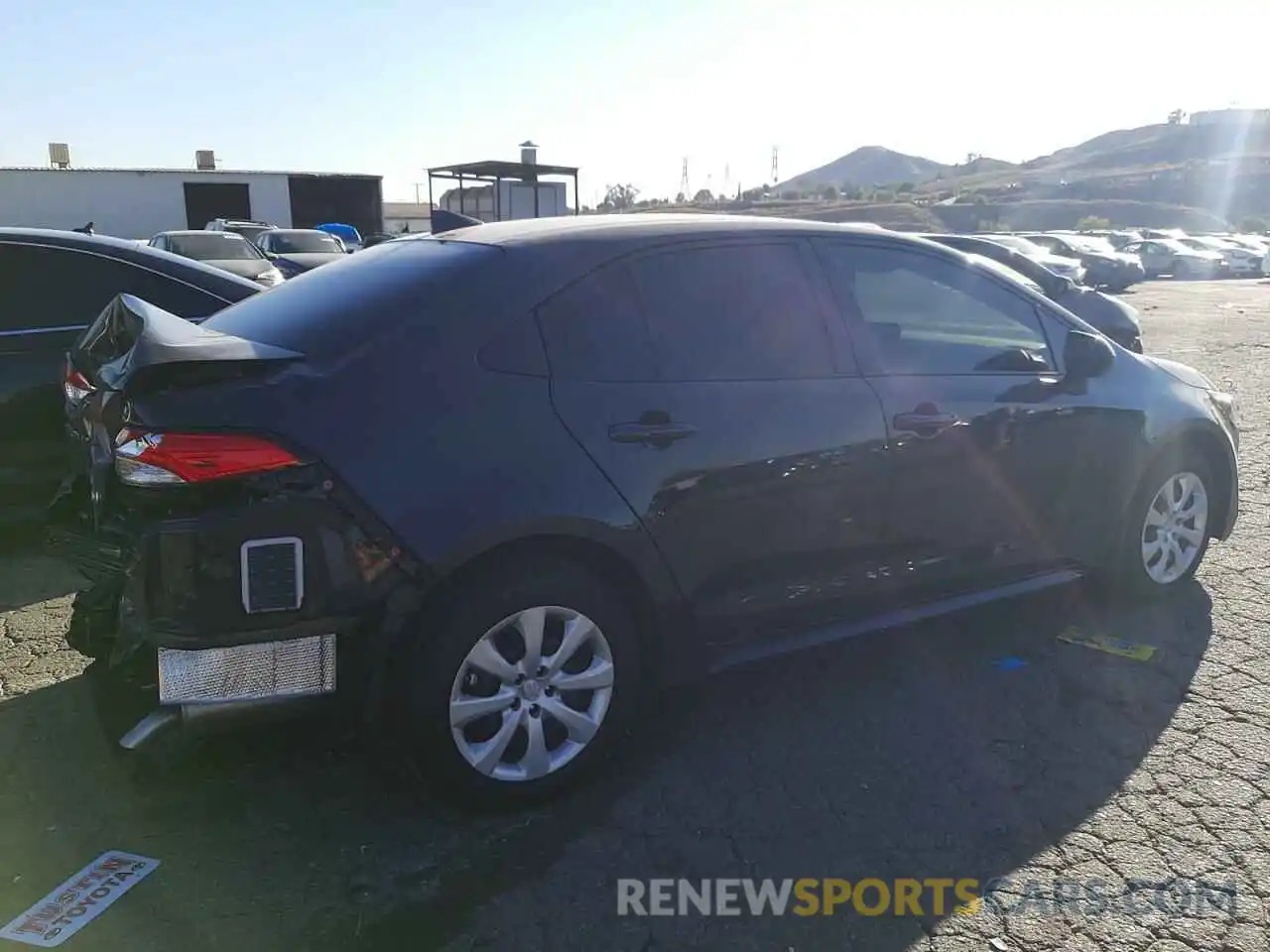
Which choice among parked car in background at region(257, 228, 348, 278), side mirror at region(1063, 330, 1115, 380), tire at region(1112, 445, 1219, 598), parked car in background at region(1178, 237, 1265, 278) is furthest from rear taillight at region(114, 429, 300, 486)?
parked car in background at region(1178, 237, 1265, 278)

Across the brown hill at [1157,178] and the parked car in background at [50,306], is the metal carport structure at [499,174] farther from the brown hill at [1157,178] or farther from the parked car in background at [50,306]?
the brown hill at [1157,178]

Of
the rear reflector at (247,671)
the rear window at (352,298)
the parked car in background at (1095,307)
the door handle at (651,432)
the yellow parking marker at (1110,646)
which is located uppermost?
the rear window at (352,298)

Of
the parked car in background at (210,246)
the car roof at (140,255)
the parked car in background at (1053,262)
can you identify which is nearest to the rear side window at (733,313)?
the car roof at (140,255)

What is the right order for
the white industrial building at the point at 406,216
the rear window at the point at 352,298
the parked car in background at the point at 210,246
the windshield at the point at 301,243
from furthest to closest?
1. the white industrial building at the point at 406,216
2. the windshield at the point at 301,243
3. the parked car in background at the point at 210,246
4. the rear window at the point at 352,298

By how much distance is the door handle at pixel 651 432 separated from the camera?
9.66 feet

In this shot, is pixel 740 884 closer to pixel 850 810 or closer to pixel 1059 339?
pixel 850 810

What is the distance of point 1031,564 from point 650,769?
1.87 metres

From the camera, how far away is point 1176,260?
A: 3550 cm

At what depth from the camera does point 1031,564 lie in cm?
408

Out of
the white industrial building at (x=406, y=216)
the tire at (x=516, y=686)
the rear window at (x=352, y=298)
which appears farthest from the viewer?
the white industrial building at (x=406, y=216)

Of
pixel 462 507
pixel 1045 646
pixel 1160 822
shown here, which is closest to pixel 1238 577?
pixel 1045 646

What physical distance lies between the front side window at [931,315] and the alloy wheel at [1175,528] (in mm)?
958

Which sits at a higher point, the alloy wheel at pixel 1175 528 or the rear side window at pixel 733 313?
the rear side window at pixel 733 313

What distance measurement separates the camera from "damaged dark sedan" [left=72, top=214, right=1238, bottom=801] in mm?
2537
